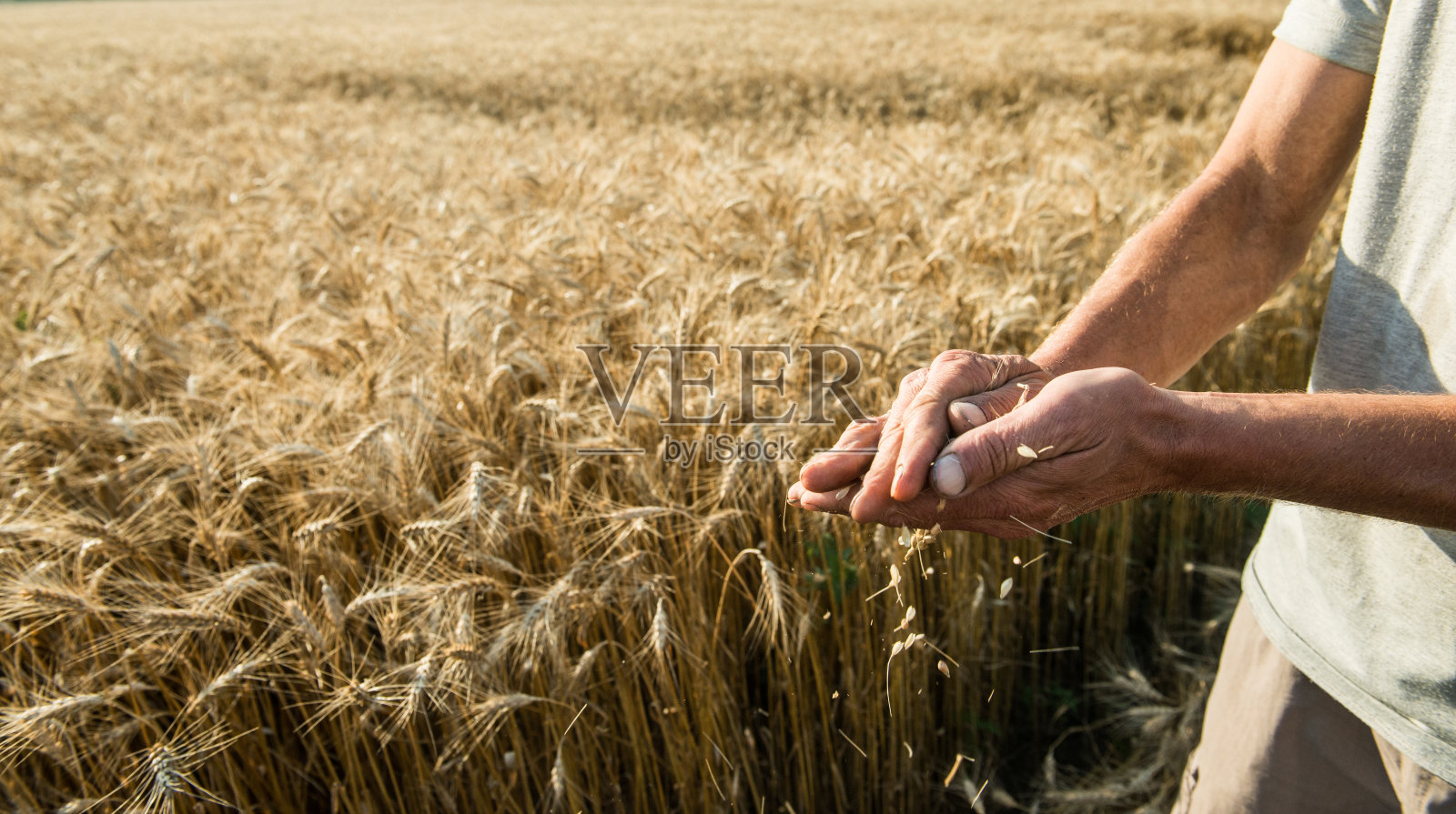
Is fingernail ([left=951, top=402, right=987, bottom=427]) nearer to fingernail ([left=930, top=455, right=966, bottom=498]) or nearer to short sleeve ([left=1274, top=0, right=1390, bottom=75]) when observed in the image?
fingernail ([left=930, top=455, right=966, bottom=498])

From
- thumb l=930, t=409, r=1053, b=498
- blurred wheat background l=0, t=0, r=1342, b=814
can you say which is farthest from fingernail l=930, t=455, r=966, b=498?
blurred wheat background l=0, t=0, r=1342, b=814

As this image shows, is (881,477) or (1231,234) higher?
(1231,234)

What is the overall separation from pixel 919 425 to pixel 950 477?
84 millimetres

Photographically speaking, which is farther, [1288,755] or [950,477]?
[1288,755]

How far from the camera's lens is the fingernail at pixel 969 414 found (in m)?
0.91

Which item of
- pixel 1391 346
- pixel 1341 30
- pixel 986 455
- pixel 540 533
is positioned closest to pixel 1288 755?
pixel 1391 346

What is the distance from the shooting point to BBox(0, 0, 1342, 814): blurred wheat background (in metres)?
1.51

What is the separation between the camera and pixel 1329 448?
2.63ft

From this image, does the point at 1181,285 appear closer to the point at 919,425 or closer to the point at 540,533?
the point at 919,425

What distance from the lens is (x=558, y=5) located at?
2247 centimetres

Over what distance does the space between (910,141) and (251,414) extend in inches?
160

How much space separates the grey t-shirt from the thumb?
0.56m

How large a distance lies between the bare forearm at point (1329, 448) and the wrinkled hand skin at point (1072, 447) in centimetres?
2
